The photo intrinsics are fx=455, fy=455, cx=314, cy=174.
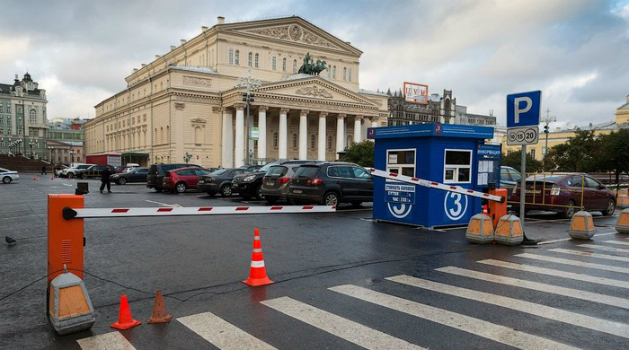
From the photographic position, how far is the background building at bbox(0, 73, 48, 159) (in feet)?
403

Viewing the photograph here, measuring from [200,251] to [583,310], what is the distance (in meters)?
6.40

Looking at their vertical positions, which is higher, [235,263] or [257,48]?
[257,48]

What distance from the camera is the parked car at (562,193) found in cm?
1554

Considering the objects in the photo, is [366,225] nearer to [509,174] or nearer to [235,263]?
[235,263]

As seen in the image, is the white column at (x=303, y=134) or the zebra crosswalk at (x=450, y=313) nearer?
the zebra crosswalk at (x=450, y=313)

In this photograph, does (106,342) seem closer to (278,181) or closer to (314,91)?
(278,181)

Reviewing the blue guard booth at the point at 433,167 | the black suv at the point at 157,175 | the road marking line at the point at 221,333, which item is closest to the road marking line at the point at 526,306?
the road marking line at the point at 221,333

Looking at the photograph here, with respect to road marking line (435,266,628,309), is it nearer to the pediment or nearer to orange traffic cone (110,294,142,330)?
orange traffic cone (110,294,142,330)

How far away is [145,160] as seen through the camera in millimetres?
75000

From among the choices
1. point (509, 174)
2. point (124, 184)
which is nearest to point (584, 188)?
point (509, 174)

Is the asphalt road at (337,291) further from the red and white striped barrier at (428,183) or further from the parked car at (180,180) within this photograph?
the parked car at (180,180)

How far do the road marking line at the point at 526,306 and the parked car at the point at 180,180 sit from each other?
21920mm

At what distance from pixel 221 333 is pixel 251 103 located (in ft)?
202

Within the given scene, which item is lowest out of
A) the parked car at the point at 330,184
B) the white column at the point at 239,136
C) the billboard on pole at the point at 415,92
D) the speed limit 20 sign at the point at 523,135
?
the parked car at the point at 330,184
